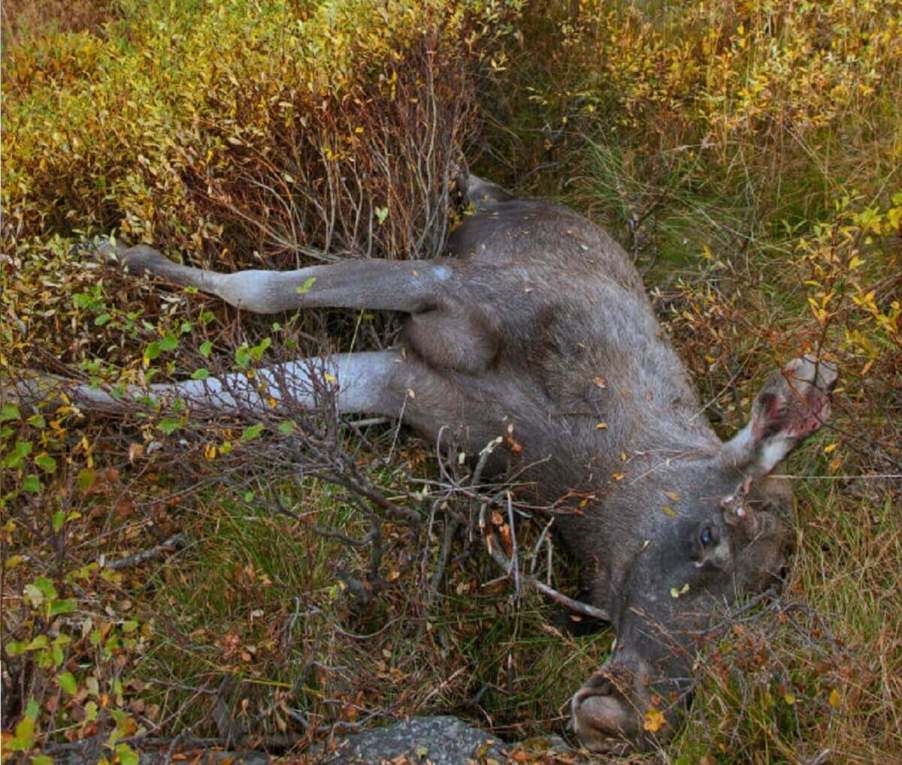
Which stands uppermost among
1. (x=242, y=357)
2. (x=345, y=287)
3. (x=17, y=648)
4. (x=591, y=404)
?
(x=242, y=357)

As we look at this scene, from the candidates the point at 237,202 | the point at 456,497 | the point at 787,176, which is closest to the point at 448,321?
the point at 456,497

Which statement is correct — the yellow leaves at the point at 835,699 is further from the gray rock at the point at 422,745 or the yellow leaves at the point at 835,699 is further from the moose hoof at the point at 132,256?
the moose hoof at the point at 132,256

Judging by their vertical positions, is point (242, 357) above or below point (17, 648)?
above

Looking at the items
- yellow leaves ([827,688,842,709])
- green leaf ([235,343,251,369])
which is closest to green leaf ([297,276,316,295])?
green leaf ([235,343,251,369])

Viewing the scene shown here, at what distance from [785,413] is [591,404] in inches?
38.1

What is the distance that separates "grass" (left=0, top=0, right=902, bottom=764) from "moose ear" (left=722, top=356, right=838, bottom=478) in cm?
31

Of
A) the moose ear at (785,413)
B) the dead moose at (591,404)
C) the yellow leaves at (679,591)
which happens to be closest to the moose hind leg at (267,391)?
the dead moose at (591,404)

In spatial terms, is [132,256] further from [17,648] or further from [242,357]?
[17,648]

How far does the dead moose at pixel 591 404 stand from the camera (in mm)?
5035

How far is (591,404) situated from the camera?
575 cm

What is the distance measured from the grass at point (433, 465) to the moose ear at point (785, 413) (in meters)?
0.31

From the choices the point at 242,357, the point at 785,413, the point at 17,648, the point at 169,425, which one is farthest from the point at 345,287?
the point at 17,648

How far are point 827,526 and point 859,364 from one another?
0.75 m

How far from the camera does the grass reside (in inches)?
188
